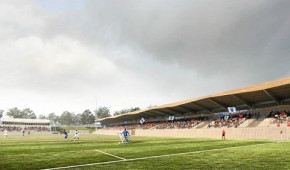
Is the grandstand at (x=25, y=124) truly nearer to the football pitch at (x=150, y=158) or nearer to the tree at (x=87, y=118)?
the tree at (x=87, y=118)

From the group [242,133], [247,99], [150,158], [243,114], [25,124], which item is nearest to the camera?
[150,158]

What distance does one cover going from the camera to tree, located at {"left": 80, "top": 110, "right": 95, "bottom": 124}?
188750 mm

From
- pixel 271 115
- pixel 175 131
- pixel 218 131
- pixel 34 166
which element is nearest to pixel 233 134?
pixel 218 131

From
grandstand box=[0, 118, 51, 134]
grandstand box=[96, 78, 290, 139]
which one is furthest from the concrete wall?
grandstand box=[0, 118, 51, 134]

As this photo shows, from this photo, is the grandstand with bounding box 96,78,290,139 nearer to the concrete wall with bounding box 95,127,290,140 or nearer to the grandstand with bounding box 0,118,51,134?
the concrete wall with bounding box 95,127,290,140

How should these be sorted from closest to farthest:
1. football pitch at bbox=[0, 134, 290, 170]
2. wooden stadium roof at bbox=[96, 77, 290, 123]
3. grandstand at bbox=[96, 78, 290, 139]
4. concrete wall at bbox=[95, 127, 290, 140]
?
1. football pitch at bbox=[0, 134, 290, 170]
2. concrete wall at bbox=[95, 127, 290, 140]
3. grandstand at bbox=[96, 78, 290, 139]
4. wooden stadium roof at bbox=[96, 77, 290, 123]

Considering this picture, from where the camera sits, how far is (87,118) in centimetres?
18950

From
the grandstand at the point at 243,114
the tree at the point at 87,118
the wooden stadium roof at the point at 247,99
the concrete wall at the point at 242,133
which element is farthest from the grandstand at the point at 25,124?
the concrete wall at the point at 242,133

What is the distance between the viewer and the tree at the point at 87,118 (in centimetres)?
18875

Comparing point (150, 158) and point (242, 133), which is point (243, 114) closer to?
point (242, 133)

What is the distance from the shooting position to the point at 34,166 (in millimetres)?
10453

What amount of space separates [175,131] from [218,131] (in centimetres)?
1181

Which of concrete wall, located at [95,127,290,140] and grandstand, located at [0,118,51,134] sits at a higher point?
concrete wall, located at [95,127,290,140]

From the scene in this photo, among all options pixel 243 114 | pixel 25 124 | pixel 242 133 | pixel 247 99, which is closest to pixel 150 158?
pixel 242 133
